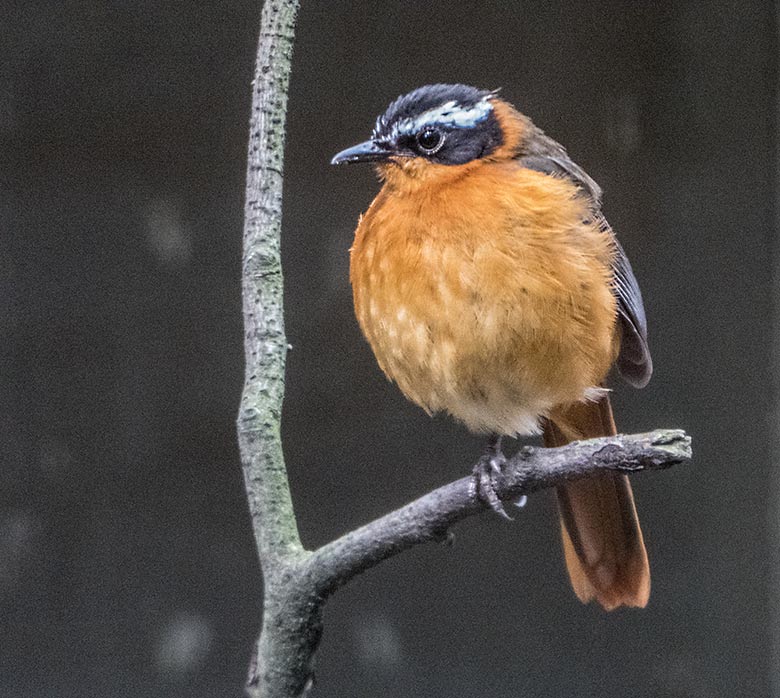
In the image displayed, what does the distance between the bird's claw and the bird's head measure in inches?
15.7

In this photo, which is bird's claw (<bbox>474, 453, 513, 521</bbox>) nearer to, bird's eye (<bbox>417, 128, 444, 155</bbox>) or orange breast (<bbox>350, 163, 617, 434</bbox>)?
orange breast (<bbox>350, 163, 617, 434</bbox>)

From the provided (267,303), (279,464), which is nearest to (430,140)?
(267,303)

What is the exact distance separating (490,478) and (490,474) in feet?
0.11

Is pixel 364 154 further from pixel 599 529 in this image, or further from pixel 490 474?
pixel 599 529

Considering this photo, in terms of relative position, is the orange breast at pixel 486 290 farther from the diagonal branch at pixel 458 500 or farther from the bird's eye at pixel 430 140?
the diagonal branch at pixel 458 500

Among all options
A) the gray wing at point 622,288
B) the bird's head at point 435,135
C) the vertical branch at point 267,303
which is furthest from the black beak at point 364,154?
the vertical branch at point 267,303

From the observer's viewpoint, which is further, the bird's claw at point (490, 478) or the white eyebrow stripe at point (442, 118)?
the white eyebrow stripe at point (442, 118)

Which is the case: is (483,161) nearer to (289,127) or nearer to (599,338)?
(599,338)

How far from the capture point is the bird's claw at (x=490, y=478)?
1.23 metres

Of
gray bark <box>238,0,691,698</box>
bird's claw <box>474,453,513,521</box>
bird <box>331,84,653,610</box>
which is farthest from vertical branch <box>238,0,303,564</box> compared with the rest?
bird <box>331,84,653,610</box>

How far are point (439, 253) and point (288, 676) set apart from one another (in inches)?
25.3

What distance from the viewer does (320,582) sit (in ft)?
3.53

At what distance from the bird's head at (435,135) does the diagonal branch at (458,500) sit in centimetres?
52

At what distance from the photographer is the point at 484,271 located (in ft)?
4.84
